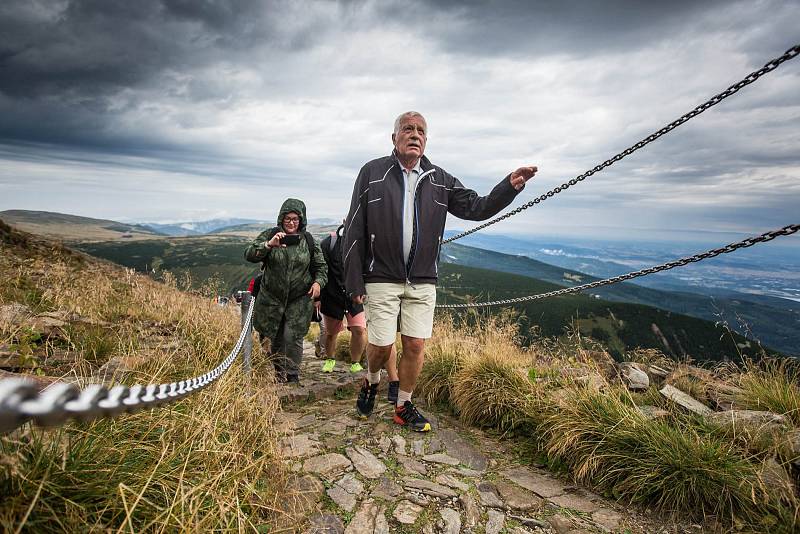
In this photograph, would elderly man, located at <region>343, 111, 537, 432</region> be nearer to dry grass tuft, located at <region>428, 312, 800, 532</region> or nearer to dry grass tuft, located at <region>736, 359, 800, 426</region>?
dry grass tuft, located at <region>428, 312, 800, 532</region>

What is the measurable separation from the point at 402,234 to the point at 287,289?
87.3 inches

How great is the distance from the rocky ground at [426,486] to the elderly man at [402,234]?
0.48 metres

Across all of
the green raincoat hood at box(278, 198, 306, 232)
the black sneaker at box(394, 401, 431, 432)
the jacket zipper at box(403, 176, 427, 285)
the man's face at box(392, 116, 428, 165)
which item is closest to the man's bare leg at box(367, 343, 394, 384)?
the black sneaker at box(394, 401, 431, 432)

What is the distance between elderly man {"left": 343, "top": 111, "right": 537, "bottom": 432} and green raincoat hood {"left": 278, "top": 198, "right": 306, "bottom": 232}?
168 centimetres

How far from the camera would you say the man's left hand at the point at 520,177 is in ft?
13.1

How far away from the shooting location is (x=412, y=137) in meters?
4.06

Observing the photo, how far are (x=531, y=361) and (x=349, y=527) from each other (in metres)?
3.36

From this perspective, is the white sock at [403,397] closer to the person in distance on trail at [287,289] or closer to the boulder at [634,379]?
the person in distance on trail at [287,289]

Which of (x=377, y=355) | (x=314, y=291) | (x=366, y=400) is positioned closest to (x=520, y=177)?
(x=377, y=355)

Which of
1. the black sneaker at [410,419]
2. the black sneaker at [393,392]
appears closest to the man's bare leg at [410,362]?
the black sneaker at [410,419]

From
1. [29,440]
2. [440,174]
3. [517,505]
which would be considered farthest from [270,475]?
[440,174]

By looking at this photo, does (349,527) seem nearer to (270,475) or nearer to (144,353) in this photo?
(270,475)

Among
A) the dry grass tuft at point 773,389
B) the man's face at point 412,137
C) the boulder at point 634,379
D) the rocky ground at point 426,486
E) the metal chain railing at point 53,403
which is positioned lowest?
the rocky ground at point 426,486

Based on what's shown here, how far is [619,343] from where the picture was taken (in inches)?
4225
